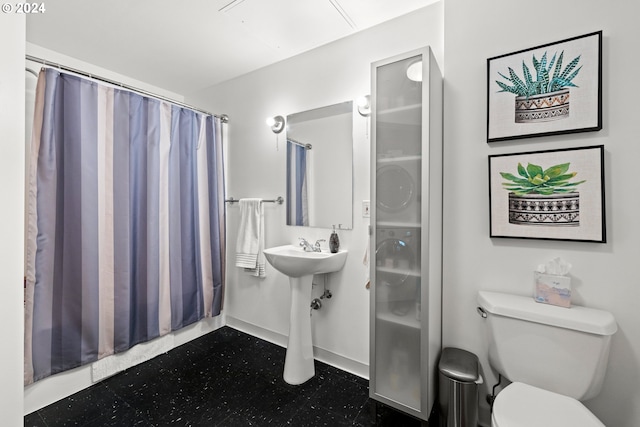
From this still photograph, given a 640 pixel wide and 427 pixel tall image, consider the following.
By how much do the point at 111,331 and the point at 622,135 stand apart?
3.08 metres

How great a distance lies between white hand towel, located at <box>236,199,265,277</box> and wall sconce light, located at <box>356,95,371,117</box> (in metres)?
1.13

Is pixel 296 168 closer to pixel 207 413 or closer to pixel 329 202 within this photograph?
pixel 329 202

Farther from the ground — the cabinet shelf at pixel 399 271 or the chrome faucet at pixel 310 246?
the chrome faucet at pixel 310 246

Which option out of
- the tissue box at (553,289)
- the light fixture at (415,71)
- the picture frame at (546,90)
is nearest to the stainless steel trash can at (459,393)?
the tissue box at (553,289)

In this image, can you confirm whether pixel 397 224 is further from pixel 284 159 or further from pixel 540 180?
pixel 284 159

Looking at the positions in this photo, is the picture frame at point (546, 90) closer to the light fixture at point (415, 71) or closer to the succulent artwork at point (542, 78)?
the succulent artwork at point (542, 78)

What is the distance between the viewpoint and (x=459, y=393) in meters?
1.34

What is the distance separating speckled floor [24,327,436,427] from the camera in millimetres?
1568

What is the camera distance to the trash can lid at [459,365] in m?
1.35

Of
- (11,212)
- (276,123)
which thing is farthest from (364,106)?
(11,212)

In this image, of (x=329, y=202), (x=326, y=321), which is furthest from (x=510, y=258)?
(x=326, y=321)

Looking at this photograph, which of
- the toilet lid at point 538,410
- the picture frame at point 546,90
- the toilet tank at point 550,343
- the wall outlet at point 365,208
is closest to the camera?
the toilet lid at point 538,410

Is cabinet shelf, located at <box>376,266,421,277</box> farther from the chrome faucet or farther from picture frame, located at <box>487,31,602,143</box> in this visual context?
picture frame, located at <box>487,31,602,143</box>

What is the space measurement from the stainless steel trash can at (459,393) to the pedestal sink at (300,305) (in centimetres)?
86
